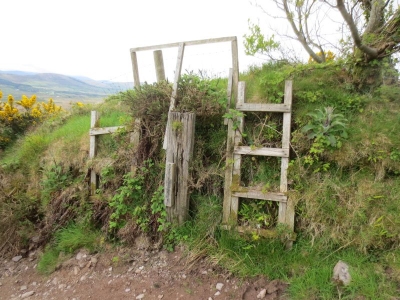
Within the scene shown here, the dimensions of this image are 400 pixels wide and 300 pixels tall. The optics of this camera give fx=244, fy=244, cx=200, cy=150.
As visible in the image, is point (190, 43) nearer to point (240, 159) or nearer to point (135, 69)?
point (135, 69)

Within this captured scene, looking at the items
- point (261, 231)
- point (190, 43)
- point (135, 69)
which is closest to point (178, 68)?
point (190, 43)

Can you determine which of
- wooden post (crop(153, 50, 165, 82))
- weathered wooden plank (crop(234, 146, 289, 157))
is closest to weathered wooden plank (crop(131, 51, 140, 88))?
wooden post (crop(153, 50, 165, 82))

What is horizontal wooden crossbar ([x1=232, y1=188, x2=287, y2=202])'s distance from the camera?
3018mm

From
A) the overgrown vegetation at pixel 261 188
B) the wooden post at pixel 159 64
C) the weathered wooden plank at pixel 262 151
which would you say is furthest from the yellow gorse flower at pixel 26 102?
the weathered wooden plank at pixel 262 151

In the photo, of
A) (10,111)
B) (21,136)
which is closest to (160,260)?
(21,136)

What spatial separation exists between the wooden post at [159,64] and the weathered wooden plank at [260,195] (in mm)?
2411

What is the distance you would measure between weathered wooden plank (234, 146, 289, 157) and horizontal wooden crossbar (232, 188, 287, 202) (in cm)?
49

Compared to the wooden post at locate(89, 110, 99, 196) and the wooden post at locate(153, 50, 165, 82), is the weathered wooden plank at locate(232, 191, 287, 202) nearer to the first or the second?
the wooden post at locate(153, 50, 165, 82)

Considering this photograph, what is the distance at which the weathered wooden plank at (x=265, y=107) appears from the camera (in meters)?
3.23

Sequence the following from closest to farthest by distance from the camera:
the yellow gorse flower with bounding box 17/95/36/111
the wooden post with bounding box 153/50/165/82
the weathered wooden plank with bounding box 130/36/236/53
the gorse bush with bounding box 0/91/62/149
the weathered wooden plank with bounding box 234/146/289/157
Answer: the weathered wooden plank with bounding box 234/146/289/157 → the weathered wooden plank with bounding box 130/36/236/53 → the wooden post with bounding box 153/50/165/82 → the gorse bush with bounding box 0/91/62/149 → the yellow gorse flower with bounding box 17/95/36/111

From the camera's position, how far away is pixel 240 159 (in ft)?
10.8

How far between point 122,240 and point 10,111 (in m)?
6.26

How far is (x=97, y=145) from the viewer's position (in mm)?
Answer: 4555

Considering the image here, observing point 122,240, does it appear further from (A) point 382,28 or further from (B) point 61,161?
(A) point 382,28
